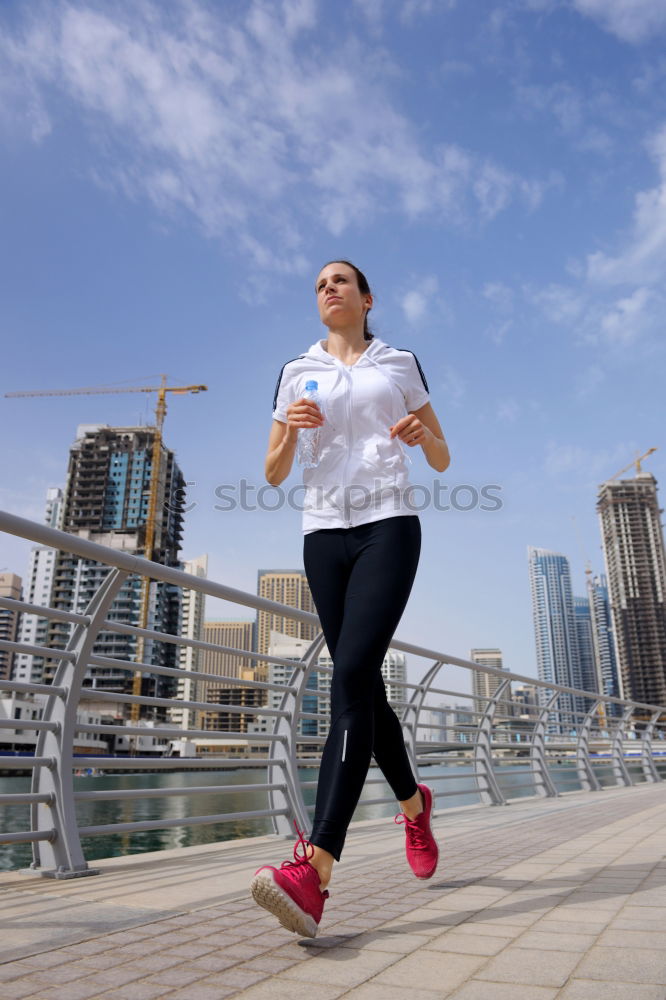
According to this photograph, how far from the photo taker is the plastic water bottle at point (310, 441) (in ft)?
7.36

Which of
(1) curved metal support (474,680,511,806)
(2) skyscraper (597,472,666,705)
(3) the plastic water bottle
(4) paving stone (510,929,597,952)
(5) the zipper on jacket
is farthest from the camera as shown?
(2) skyscraper (597,472,666,705)

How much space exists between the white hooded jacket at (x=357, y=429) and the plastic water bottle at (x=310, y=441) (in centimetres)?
2

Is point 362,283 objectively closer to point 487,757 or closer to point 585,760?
point 487,757

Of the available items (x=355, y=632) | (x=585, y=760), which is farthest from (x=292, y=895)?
(x=585, y=760)

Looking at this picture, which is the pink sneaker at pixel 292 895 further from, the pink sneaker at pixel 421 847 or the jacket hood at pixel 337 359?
the jacket hood at pixel 337 359

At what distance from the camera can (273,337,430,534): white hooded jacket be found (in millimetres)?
2135

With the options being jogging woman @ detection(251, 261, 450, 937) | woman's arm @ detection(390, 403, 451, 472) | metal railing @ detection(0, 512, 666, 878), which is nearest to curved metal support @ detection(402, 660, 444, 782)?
metal railing @ detection(0, 512, 666, 878)

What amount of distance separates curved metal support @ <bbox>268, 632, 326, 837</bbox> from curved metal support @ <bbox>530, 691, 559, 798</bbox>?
4.10 m

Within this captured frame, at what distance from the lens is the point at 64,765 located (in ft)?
8.58

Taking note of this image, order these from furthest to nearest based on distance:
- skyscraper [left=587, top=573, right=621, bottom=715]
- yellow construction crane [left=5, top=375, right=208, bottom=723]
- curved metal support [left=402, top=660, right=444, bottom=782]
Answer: skyscraper [left=587, top=573, right=621, bottom=715] < yellow construction crane [left=5, top=375, right=208, bottom=723] < curved metal support [left=402, top=660, right=444, bottom=782]

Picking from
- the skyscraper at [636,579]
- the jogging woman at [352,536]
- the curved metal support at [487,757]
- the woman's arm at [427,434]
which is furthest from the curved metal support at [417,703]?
the skyscraper at [636,579]

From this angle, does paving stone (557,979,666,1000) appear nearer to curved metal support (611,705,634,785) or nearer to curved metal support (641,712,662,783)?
curved metal support (611,705,634,785)

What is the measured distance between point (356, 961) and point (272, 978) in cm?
20

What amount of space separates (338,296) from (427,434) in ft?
1.82
